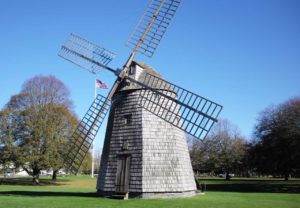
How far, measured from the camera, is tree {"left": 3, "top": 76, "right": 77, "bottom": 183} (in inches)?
1668

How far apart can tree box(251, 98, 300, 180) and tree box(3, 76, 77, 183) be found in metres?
22.7

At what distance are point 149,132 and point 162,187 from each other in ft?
10.6

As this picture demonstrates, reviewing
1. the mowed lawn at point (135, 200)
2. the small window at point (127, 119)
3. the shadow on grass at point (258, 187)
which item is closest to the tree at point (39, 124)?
the mowed lawn at point (135, 200)

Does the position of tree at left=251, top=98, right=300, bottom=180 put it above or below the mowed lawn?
above

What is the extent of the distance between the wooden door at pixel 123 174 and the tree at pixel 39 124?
23215 mm

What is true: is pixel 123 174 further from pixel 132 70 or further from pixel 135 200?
pixel 132 70

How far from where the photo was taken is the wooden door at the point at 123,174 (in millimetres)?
20719

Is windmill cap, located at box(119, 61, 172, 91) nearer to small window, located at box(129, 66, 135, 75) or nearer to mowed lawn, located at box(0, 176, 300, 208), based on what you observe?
small window, located at box(129, 66, 135, 75)

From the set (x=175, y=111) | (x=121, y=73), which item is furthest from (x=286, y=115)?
(x=121, y=73)

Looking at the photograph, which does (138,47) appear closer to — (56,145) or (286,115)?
(286,115)

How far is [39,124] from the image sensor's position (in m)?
42.8

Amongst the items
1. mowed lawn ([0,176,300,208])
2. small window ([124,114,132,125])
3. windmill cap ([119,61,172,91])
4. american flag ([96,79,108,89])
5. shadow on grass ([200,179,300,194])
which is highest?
american flag ([96,79,108,89])

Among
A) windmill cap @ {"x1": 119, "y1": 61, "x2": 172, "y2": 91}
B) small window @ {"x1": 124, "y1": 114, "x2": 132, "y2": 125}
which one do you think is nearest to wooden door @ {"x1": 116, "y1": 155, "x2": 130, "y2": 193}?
small window @ {"x1": 124, "y1": 114, "x2": 132, "y2": 125}

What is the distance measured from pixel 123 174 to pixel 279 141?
20881mm
